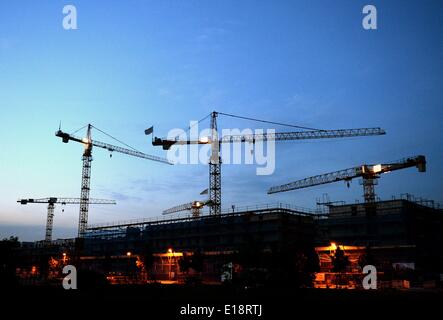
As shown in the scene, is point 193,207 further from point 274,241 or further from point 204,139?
point 274,241

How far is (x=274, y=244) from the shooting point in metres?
82.4

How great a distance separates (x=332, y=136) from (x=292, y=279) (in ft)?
202

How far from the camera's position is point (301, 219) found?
93.1 m

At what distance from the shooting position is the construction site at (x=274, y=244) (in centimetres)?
6650

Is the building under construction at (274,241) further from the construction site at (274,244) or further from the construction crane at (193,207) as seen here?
the construction crane at (193,207)

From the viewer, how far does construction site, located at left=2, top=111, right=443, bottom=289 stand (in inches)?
2618

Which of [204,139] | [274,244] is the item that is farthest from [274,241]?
[204,139]

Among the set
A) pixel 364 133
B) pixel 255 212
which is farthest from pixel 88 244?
pixel 364 133

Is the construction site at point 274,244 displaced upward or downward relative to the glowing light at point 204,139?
downward
